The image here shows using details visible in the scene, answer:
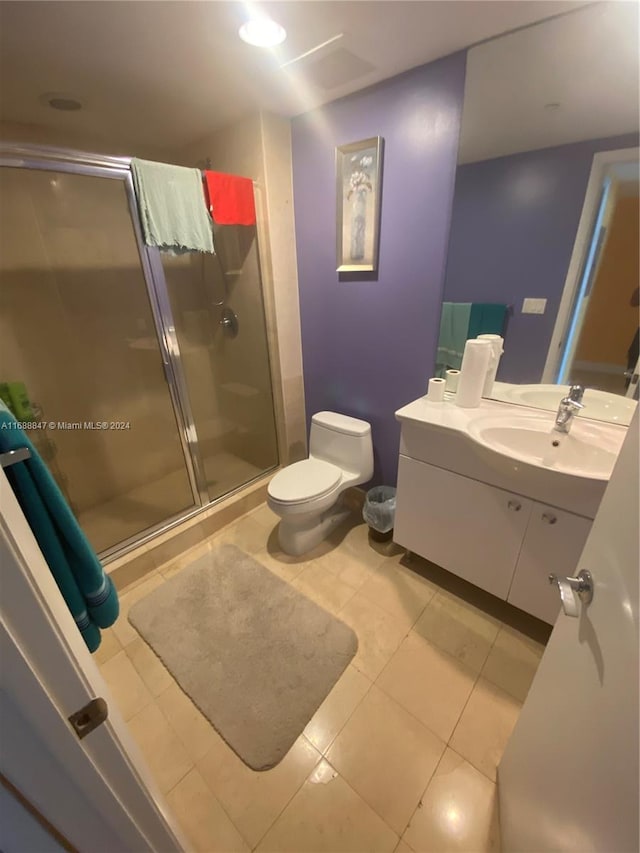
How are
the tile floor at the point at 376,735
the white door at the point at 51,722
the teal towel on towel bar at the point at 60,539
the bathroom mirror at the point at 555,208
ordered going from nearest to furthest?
the white door at the point at 51,722 → the teal towel on towel bar at the point at 60,539 → the tile floor at the point at 376,735 → the bathroom mirror at the point at 555,208

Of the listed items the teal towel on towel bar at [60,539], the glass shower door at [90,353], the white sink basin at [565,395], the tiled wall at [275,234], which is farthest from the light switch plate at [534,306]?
the glass shower door at [90,353]

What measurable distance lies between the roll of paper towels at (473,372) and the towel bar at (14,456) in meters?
1.40

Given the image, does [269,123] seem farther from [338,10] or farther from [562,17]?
[562,17]

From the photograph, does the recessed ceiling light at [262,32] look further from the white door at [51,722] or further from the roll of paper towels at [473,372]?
the white door at [51,722]

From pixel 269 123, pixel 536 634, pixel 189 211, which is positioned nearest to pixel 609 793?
pixel 536 634

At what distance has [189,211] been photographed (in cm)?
162

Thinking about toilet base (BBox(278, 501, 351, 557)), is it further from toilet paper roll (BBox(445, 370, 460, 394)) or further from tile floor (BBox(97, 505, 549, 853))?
toilet paper roll (BBox(445, 370, 460, 394))

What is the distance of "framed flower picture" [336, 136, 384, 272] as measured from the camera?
1.50 m

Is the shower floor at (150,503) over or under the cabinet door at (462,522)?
under

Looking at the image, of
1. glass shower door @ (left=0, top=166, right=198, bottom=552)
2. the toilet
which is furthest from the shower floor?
the toilet

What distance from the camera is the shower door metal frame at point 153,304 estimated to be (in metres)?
1.28

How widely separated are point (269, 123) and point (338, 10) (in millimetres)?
750

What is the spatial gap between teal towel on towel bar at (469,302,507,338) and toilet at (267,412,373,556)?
708 millimetres

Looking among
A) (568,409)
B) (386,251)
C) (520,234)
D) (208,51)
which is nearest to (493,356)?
(568,409)
